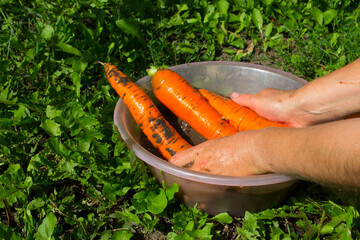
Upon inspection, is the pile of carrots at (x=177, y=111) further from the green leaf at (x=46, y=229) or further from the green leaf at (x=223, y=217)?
the green leaf at (x=46, y=229)

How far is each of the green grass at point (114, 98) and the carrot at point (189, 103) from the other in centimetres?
31

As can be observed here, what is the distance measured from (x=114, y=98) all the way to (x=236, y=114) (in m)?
0.71

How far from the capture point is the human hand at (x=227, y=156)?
152 cm

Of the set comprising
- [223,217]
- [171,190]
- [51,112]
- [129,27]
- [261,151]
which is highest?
[129,27]

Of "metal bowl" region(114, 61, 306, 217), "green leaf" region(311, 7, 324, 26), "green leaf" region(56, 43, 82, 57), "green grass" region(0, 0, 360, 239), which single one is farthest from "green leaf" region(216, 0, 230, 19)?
"green leaf" region(56, 43, 82, 57)

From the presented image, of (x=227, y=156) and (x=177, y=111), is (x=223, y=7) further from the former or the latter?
(x=227, y=156)

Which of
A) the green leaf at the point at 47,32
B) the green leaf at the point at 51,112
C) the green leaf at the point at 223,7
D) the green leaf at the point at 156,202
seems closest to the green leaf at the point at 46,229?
the green leaf at the point at 156,202

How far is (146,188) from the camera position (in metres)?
1.73

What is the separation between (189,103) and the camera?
6.67 feet

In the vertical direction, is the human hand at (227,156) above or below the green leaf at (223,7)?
below

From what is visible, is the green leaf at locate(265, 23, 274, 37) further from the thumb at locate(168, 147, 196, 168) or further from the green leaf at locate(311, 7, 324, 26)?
the thumb at locate(168, 147, 196, 168)

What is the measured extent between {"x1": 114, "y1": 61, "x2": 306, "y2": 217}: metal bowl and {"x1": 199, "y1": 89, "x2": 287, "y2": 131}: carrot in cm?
13

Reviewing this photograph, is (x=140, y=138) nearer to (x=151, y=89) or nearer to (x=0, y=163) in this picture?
(x=151, y=89)

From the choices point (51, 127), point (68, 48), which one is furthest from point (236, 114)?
point (68, 48)
